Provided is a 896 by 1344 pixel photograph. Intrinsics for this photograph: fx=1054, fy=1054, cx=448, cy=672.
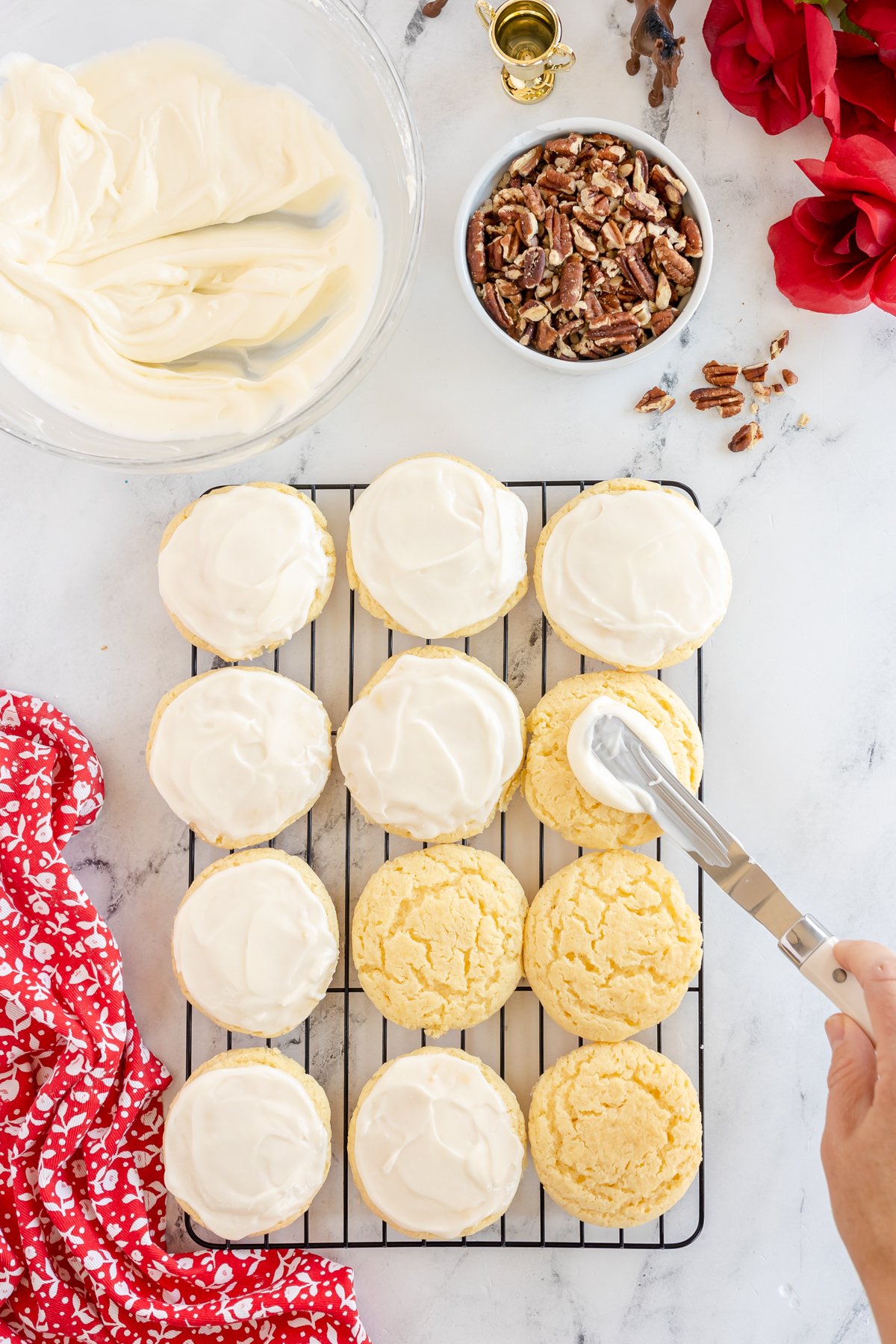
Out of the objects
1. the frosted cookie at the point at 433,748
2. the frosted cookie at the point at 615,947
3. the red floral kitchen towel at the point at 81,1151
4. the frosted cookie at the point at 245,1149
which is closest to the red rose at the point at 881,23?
the frosted cookie at the point at 433,748

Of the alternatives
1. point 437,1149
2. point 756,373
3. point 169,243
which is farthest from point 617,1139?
point 169,243

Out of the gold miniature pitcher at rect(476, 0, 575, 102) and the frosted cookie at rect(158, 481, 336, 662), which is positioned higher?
the gold miniature pitcher at rect(476, 0, 575, 102)

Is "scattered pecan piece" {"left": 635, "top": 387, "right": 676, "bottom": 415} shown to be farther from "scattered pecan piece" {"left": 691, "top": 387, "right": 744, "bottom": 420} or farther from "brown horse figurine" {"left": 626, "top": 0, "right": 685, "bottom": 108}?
"brown horse figurine" {"left": 626, "top": 0, "right": 685, "bottom": 108}

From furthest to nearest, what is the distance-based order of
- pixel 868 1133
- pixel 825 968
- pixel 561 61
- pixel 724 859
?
pixel 561 61 < pixel 724 859 < pixel 825 968 < pixel 868 1133

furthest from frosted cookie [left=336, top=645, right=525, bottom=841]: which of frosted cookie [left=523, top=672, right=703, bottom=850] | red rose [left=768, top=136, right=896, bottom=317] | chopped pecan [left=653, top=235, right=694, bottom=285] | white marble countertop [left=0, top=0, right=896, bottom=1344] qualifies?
red rose [left=768, top=136, right=896, bottom=317]

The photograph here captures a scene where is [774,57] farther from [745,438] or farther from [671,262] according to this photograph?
[745,438]

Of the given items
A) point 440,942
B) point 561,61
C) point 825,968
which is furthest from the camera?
point 561,61

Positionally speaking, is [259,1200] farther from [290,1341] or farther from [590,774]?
[590,774]
